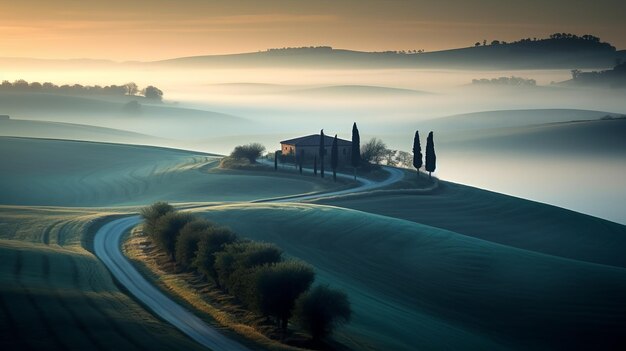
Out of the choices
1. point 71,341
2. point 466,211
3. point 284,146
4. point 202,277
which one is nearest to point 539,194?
point 284,146

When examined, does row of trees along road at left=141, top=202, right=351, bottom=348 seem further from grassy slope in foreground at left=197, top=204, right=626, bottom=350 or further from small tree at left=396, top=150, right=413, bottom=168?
small tree at left=396, top=150, right=413, bottom=168

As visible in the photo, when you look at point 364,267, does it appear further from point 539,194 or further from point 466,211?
point 539,194

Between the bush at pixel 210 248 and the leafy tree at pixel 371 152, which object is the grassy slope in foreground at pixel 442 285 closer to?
the bush at pixel 210 248

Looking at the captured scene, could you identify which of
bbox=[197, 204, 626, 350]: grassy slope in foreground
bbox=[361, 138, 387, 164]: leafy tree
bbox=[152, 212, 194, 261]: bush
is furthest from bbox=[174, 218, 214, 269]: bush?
bbox=[361, 138, 387, 164]: leafy tree

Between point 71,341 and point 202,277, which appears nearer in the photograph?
point 71,341

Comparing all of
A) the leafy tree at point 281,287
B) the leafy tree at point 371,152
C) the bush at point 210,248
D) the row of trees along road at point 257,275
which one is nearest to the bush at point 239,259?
the row of trees along road at point 257,275
